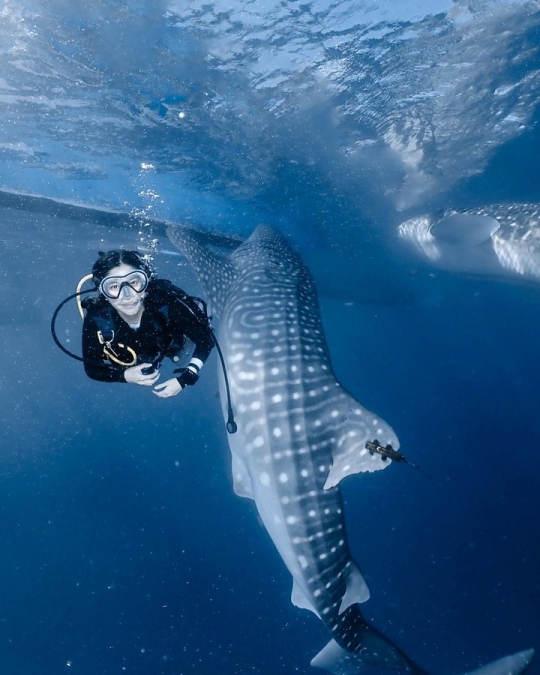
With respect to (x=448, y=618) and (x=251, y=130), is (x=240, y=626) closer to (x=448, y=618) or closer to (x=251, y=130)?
(x=448, y=618)

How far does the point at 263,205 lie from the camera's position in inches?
583

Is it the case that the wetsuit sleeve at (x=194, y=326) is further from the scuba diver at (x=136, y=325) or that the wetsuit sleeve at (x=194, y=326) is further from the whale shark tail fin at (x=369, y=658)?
the whale shark tail fin at (x=369, y=658)

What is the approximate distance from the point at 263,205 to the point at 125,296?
38.7ft

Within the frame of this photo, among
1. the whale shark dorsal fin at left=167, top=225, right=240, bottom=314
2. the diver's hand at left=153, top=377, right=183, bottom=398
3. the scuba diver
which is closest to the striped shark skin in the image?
the scuba diver

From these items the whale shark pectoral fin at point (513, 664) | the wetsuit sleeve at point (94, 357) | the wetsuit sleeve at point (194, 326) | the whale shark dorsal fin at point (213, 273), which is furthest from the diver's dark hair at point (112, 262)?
the whale shark pectoral fin at point (513, 664)

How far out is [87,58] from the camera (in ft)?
25.9

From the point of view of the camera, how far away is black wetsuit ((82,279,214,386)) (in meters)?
4.29

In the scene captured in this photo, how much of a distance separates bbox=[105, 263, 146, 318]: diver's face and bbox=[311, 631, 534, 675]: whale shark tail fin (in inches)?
184

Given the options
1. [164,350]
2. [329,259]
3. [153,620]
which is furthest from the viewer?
[329,259]

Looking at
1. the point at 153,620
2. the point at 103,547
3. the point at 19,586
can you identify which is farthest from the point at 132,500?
the point at 153,620

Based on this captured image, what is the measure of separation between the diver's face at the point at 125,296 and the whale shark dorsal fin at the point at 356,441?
100 inches

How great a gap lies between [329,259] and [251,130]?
39.2 ft

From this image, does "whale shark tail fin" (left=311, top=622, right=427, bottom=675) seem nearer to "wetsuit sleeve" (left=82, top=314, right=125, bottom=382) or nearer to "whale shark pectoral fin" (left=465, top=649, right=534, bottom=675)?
"whale shark pectoral fin" (left=465, top=649, right=534, bottom=675)

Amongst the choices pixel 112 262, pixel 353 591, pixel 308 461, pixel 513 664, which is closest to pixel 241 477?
pixel 308 461
